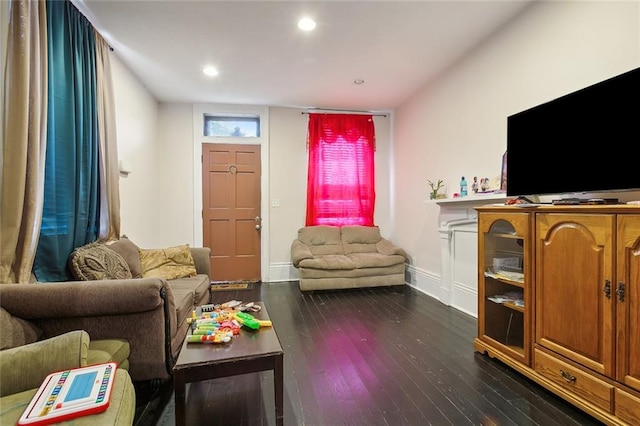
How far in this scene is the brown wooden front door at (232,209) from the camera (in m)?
4.63

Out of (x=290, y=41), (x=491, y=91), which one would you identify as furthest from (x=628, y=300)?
(x=290, y=41)

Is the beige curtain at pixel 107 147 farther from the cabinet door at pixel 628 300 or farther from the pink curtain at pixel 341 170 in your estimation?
the cabinet door at pixel 628 300

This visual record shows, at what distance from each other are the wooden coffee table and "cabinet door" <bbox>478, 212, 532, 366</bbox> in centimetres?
164

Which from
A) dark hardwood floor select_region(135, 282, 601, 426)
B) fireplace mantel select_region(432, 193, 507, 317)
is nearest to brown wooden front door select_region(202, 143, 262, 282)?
dark hardwood floor select_region(135, 282, 601, 426)

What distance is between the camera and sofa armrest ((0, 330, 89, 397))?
1121mm

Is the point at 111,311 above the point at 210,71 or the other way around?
the other way around

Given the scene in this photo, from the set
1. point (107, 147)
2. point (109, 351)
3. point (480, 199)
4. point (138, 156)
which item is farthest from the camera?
point (138, 156)

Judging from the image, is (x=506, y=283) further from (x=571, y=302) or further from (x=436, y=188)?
(x=436, y=188)

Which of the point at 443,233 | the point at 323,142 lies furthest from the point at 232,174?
the point at 443,233

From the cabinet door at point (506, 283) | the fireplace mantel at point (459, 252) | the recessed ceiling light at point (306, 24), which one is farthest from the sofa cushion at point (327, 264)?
the recessed ceiling light at point (306, 24)

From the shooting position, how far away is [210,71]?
3455mm

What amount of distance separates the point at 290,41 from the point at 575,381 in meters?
3.30

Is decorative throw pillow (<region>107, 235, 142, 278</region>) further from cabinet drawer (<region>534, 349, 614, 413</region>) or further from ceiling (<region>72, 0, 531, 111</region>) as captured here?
cabinet drawer (<region>534, 349, 614, 413</region>)

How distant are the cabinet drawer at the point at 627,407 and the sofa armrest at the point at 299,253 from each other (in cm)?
312
